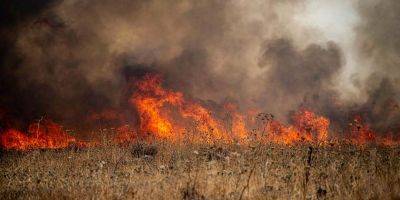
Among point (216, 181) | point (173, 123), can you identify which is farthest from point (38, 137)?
point (216, 181)

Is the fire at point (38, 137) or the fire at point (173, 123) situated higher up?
the fire at point (173, 123)

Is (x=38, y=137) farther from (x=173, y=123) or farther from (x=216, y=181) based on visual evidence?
(x=216, y=181)

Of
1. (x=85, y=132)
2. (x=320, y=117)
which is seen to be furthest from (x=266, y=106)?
(x=85, y=132)

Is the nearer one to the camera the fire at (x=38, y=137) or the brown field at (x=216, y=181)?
the brown field at (x=216, y=181)

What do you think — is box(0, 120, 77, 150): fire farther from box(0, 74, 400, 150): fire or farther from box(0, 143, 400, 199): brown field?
box(0, 143, 400, 199): brown field

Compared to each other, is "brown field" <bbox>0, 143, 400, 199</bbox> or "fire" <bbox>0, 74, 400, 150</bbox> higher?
"fire" <bbox>0, 74, 400, 150</bbox>

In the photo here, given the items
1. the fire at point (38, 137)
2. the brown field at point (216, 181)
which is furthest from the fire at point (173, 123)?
the brown field at point (216, 181)

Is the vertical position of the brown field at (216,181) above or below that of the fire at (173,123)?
below

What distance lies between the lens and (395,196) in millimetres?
6594

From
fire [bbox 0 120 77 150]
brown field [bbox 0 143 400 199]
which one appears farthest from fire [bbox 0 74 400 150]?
brown field [bbox 0 143 400 199]

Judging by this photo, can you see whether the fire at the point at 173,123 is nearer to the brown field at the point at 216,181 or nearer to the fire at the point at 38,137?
the fire at the point at 38,137

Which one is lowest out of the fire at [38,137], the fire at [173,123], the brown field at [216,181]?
the brown field at [216,181]

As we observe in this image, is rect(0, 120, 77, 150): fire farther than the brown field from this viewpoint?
Yes

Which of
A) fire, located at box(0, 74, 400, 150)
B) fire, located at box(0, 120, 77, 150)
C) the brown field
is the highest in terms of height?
fire, located at box(0, 74, 400, 150)
